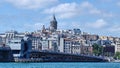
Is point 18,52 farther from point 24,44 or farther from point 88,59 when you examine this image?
point 88,59

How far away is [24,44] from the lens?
155 m

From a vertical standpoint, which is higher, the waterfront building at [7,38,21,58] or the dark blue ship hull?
the waterfront building at [7,38,21,58]

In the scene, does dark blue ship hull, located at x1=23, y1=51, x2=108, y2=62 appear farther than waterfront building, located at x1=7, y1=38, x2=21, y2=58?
A: Yes

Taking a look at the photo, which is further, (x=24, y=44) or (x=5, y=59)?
(x=24, y=44)

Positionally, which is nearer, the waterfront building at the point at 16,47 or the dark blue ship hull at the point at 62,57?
the waterfront building at the point at 16,47

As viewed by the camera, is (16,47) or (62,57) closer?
(16,47)

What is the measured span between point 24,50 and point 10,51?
20.2 ft

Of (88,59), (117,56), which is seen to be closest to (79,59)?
(88,59)

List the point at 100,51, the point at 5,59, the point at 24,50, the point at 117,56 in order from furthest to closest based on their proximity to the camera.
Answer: the point at 100,51
the point at 117,56
the point at 24,50
the point at 5,59

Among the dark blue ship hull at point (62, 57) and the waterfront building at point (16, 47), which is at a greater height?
the waterfront building at point (16, 47)

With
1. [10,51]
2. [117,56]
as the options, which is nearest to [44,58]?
[10,51]

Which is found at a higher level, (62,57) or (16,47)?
(16,47)

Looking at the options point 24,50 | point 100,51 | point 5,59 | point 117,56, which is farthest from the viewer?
point 100,51

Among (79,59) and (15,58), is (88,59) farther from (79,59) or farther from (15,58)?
(15,58)
